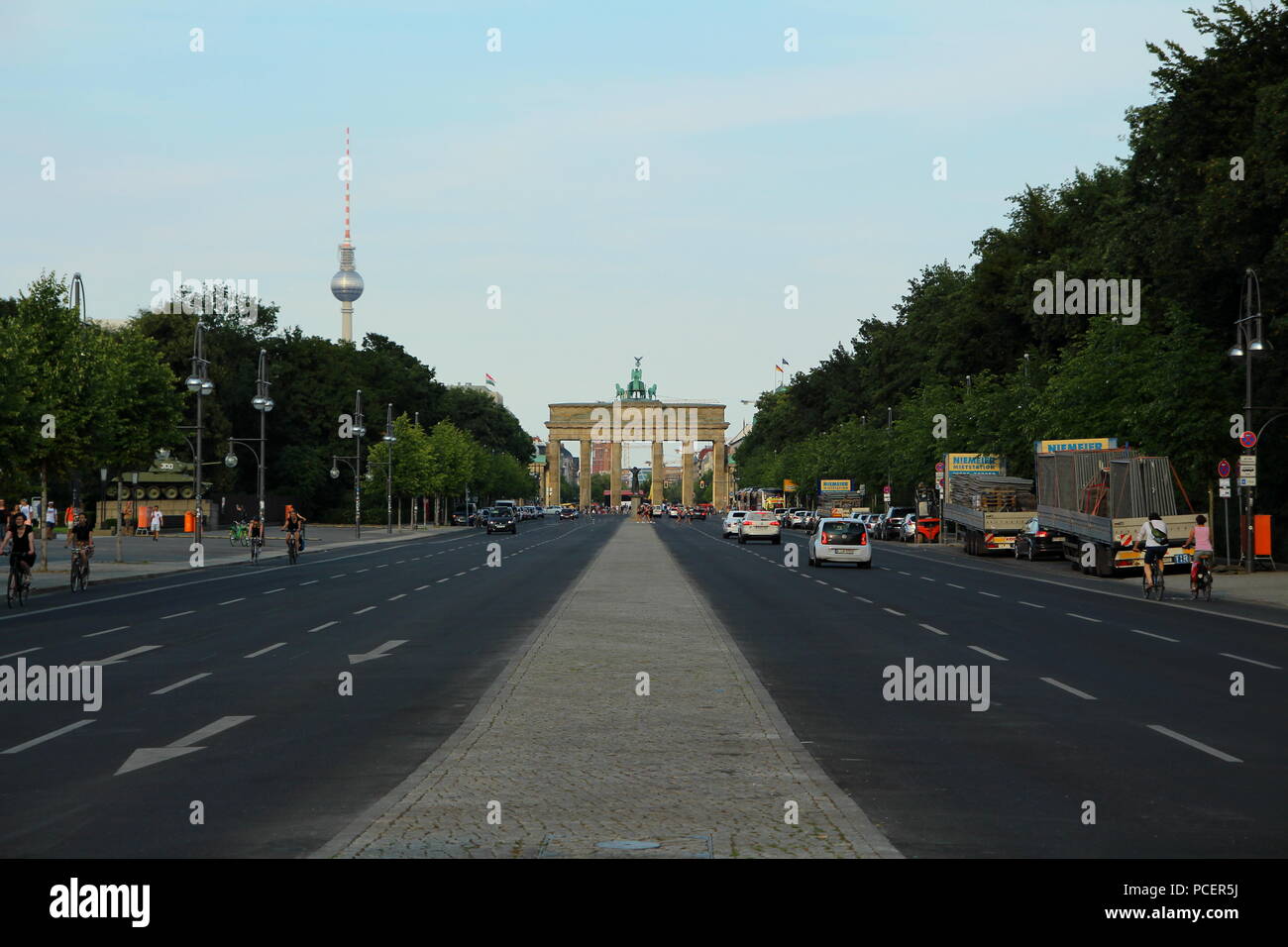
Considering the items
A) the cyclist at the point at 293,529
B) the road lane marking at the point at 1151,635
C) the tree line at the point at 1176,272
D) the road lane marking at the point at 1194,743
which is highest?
the tree line at the point at 1176,272

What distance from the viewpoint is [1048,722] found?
1299 centimetres

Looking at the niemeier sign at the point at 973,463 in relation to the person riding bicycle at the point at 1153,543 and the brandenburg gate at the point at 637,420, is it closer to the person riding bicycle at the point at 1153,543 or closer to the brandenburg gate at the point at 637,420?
the person riding bicycle at the point at 1153,543

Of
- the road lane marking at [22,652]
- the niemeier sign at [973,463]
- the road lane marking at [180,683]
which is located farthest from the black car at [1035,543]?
the road lane marking at [180,683]

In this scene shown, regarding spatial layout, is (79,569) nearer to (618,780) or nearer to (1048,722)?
(1048,722)

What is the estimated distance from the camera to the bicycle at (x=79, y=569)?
110ft

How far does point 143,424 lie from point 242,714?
128 feet

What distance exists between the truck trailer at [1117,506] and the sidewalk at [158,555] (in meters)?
26.9

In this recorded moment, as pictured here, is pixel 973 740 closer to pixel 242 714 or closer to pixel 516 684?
pixel 516 684

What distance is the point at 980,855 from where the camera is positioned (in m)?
7.51

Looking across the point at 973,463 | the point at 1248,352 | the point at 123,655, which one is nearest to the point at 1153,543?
the point at 1248,352

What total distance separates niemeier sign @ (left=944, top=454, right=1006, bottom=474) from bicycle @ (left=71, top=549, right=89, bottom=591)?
135 feet

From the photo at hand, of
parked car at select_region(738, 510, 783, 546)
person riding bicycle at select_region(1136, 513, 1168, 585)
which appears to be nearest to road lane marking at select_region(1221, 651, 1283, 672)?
person riding bicycle at select_region(1136, 513, 1168, 585)

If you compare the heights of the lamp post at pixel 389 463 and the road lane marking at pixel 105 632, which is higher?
the lamp post at pixel 389 463

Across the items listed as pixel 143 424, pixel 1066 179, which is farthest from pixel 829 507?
pixel 143 424
